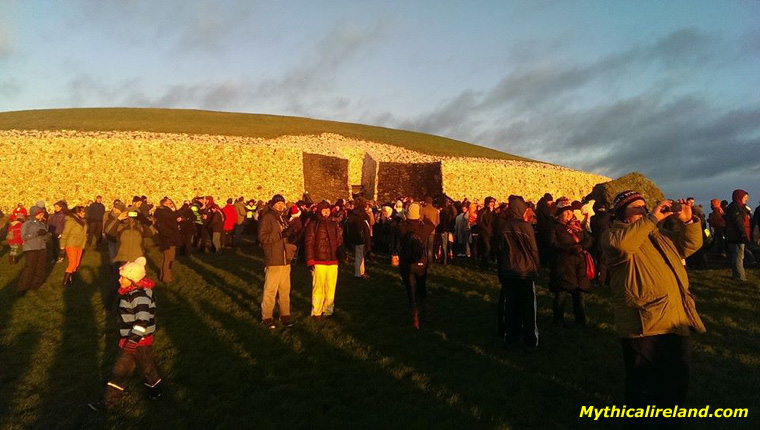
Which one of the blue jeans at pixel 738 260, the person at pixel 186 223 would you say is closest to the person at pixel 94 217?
the person at pixel 186 223

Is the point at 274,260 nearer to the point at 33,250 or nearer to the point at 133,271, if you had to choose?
the point at 133,271

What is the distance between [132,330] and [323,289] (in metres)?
3.50

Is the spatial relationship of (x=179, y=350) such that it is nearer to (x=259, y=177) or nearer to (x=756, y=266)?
(x=756, y=266)

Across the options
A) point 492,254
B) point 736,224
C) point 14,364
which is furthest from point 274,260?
point 736,224

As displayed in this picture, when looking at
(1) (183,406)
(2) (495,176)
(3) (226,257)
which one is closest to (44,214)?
(3) (226,257)

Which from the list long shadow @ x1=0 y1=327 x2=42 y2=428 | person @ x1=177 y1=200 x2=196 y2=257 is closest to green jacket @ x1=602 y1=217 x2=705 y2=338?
long shadow @ x1=0 y1=327 x2=42 y2=428

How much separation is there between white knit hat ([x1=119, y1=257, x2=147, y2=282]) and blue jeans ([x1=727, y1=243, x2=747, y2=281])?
11341mm

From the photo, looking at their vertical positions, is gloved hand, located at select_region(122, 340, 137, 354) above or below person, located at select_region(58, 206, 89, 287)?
below

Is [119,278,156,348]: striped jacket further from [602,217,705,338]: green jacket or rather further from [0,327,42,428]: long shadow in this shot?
[602,217,705,338]: green jacket

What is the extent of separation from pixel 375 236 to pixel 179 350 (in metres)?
10.4

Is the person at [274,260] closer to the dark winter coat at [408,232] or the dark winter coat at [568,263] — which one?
the dark winter coat at [408,232]

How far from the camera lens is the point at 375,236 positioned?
52.7ft

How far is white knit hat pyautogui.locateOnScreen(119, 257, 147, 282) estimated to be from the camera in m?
4.43

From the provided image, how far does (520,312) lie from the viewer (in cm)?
595
